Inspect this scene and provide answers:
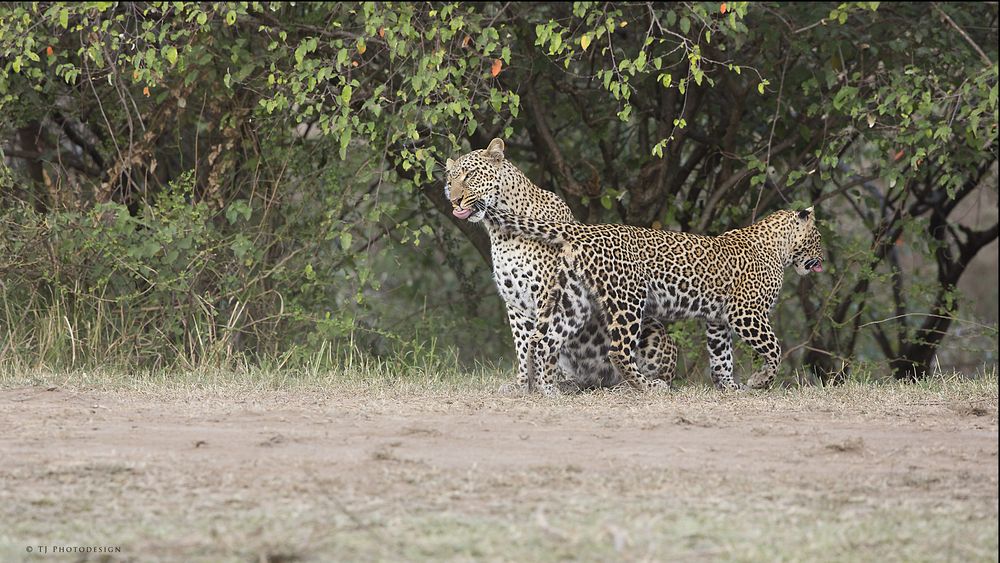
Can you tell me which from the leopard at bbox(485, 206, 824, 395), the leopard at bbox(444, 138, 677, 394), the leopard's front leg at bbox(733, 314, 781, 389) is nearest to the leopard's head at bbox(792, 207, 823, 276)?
the leopard at bbox(485, 206, 824, 395)

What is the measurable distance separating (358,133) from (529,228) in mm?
2692

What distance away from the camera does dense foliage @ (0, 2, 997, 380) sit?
9234 millimetres

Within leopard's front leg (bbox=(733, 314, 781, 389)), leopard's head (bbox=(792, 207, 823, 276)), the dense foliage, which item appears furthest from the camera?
the dense foliage

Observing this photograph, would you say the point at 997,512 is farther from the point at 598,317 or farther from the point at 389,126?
the point at 389,126

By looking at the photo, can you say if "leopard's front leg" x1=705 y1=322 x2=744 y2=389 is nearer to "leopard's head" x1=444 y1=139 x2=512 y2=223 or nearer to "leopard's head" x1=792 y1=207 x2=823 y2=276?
"leopard's head" x1=792 y1=207 x2=823 y2=276

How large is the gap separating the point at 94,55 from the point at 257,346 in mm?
2275

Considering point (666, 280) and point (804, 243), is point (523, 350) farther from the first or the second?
point (804, 243)

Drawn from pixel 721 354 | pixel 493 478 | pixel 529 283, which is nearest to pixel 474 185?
pixel 529 283

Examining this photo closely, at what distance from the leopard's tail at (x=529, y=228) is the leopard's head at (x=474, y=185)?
0.08 meters

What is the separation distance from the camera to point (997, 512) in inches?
184

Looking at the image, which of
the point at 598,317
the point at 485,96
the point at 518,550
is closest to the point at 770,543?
the point at 518,550

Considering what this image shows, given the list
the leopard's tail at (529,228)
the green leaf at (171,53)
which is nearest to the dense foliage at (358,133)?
the green leaf at (171,53)

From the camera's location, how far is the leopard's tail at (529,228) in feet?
25.9

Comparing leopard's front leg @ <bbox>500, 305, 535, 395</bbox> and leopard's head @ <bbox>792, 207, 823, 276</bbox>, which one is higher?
leopard's head @ <bbox>792, 207, 823, 276</bbox>
